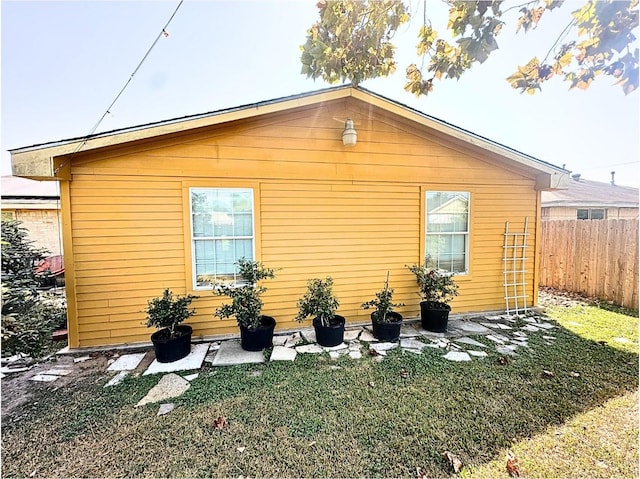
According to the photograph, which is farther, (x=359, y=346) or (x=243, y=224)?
(x=243, y=224)

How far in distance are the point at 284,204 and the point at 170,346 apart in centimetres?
250

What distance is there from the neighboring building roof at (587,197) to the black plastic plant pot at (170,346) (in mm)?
13625

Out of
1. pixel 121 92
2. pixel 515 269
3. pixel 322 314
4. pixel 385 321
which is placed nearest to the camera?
pixel 121 92

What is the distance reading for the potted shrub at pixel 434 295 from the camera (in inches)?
178

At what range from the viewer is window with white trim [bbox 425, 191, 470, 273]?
5.20m

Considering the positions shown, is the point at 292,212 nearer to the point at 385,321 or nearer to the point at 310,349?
the point at 310,349

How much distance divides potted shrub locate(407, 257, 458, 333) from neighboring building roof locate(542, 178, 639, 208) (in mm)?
9949

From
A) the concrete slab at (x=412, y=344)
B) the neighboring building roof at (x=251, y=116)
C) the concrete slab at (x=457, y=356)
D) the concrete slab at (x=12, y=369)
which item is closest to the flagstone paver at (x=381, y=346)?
the concrete slab at (x=412, y=344)

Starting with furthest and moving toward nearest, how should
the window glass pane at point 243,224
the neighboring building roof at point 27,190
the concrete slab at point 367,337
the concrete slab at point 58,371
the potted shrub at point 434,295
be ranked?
the neighboring building roof at point 27,190 < the potted shrub at point 434,295 < the window glass pane at point 243,224 < the concrete slab at point 367,337 < the concrete slab at point 58,371

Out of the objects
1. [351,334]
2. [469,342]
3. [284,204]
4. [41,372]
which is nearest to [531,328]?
[469,342]

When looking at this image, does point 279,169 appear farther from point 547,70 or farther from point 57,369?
point 57,369

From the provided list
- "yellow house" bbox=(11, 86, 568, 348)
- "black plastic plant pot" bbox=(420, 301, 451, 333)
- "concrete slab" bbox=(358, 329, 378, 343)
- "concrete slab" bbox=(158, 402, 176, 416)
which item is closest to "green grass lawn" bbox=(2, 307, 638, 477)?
"concrete slab" bbox=(158, 402, 176, 416)

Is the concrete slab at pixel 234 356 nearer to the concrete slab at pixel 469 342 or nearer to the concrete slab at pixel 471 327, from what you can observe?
the concrete slab at pixel 469 342

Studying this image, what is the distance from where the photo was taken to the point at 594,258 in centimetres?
633
